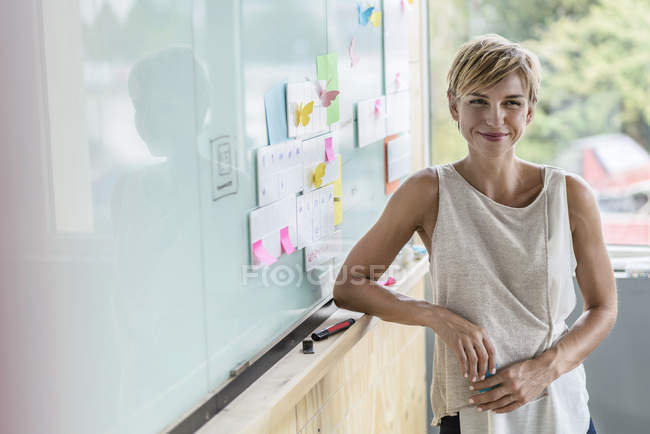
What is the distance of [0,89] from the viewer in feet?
2.50

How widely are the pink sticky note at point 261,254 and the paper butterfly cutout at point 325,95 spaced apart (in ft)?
1.29

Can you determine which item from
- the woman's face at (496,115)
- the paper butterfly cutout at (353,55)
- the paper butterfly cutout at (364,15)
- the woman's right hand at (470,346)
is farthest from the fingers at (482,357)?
the paper butterfly cutout at (364,15)

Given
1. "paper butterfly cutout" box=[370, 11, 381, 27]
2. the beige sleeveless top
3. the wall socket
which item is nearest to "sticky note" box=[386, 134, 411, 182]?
"paper butterfly cutout" box=[370, 11, 381, 27]

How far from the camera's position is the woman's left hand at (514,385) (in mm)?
1536

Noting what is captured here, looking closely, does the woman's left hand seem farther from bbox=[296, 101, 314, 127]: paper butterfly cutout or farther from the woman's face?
bbox=[296, 101, 314, 127]: paper butterfly cutout

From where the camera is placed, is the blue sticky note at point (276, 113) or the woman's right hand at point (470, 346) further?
the woman's right hand at point (470, 346)

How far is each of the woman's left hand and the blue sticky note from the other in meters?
0.63

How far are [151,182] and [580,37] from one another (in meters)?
2.02

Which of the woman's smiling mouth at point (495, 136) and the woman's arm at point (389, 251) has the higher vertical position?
the woman's smiling mouth at point (495, 136)

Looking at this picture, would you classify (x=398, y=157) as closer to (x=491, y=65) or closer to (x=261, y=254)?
(x=491, y=65)

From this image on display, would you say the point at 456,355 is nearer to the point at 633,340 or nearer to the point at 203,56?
the point at 203,56

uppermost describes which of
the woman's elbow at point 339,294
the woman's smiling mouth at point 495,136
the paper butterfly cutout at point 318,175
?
the woman's smiling mouth at point 495,136

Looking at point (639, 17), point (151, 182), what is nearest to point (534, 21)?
point (639, 17)

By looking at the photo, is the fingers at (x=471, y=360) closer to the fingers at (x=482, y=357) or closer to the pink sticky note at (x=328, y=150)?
the fingers at (x=482, y=357)
